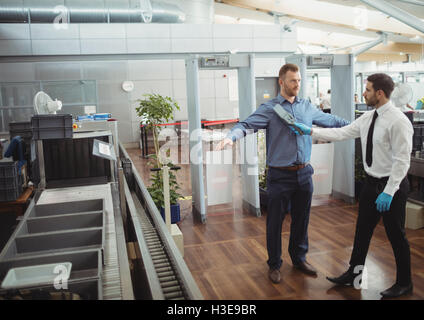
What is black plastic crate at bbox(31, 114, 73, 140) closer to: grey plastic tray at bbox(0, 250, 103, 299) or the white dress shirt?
grey plastic tray at bbox(0, 250, 103, 299)

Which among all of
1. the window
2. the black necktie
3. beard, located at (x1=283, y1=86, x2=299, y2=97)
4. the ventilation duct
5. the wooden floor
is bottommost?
the wooden floor

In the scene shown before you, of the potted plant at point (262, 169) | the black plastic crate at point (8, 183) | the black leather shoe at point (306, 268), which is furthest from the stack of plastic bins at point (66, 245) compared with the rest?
the potted plant at point (262, 169)

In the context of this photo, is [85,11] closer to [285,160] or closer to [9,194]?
Result: [9,194]

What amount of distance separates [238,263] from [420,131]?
3.87 m

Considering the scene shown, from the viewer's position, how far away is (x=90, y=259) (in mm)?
1917

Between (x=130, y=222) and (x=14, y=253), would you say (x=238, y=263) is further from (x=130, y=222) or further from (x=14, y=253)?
(x=14, y=253)

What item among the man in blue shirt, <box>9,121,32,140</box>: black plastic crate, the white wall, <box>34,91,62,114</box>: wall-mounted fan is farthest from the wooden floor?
the white wall

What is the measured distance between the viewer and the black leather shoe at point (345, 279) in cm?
313

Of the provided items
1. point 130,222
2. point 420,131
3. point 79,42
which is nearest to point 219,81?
point 79,42

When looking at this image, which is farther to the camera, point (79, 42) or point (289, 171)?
point (79, 42)

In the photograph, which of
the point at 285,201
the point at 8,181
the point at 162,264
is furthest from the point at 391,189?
the point at 8,181

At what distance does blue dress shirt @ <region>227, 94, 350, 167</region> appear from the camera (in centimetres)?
317

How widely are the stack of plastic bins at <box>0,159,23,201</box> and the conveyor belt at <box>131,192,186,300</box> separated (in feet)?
5.62

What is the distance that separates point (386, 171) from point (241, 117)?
290 cm
